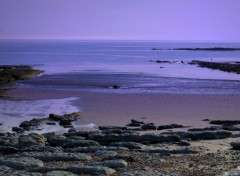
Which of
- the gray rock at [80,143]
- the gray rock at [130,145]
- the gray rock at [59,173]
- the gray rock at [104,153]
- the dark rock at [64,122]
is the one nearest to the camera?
the gray rock at [59,173]

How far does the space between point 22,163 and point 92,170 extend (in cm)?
230

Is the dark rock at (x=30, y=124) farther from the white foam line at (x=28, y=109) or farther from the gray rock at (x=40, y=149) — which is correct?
Result: the gray rock at (x=40, y=149)

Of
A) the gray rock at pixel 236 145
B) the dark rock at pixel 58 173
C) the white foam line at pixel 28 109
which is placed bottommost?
the white foam line at pixel 28 109

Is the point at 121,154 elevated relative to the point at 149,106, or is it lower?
elevated

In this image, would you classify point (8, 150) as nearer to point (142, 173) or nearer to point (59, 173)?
point (59, 173)

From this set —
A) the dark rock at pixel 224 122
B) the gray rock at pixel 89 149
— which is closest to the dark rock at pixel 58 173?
the gray rock at pixel 89 149

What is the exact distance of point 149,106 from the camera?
30.8 metres

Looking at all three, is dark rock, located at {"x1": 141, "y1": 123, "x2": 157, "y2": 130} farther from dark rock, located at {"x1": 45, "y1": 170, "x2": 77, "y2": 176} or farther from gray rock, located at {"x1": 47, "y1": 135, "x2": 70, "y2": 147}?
dark rock, located at {"x1": 45, "y1": 170, "x2": 77, "y2": 176}

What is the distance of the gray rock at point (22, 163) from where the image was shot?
12634mm

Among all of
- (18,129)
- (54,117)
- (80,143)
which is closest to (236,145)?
(80,143)

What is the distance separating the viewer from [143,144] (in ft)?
56.6

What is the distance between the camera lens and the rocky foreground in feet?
39.3

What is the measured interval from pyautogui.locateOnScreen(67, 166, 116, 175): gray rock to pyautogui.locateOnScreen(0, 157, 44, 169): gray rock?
1.35 meters

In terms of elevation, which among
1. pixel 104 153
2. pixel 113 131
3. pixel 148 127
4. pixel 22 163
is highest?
pixel 22 163
